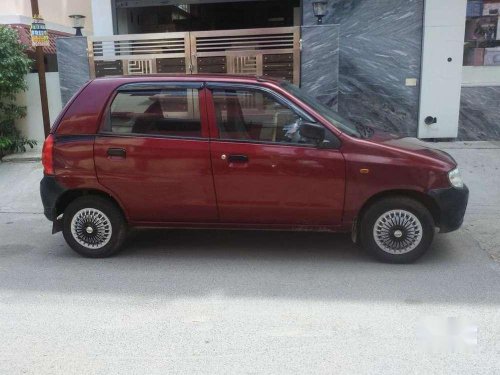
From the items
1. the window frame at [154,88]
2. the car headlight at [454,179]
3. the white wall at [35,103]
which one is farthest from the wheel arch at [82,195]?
the white wall at [35,103]

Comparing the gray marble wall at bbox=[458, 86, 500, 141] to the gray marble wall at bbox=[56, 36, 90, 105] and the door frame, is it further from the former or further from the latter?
the gray marble wall at bbox=[56, 36, 90, 105]

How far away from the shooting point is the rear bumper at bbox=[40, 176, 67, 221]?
525 cm

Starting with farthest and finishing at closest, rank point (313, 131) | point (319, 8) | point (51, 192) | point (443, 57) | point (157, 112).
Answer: point (443, 57) < point (319, 8) < point (51, 192) < point (157, 112) < point (313, 131)

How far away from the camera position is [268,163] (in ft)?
16.1

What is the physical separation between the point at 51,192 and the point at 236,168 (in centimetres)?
190

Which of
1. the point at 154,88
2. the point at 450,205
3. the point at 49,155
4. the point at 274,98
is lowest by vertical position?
the point at 450,205

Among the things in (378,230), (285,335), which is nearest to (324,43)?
(378,230)

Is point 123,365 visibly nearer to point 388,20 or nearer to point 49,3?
point 388,20

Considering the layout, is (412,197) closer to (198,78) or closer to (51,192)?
(198,78)

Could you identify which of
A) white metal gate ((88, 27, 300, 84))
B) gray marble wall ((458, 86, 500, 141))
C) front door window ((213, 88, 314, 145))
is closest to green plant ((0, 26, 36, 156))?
white metal gate ((88, 27, 300, 84))

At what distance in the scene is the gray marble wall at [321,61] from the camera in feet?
30.7

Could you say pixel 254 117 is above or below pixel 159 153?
above

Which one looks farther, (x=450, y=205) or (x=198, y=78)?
(x=198, y=78)

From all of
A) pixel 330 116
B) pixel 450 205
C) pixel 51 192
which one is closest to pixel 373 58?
pixel 330 116
